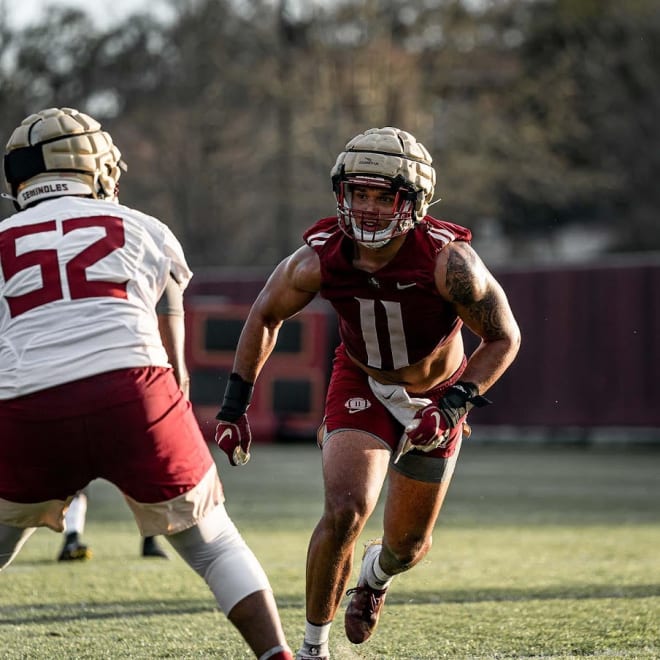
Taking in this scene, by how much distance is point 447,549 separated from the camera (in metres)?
8.45

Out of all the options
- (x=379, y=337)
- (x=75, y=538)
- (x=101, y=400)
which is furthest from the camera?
(x=75, y=538)

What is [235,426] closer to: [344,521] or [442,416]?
[344,521]

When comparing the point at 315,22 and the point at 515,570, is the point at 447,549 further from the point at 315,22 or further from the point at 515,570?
the point at 315,22

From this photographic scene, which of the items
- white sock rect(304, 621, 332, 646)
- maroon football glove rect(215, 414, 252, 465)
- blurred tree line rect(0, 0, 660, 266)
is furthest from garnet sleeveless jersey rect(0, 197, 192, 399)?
blurred tree line rect(0, 0, 660, 266)

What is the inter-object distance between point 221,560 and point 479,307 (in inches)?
58.7

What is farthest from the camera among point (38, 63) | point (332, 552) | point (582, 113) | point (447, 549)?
point (582, 113)

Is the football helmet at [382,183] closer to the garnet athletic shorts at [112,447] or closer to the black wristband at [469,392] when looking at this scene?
the black wristband at [469,392]

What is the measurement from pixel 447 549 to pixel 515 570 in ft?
3.40

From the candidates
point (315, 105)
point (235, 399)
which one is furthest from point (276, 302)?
point (315, 105)

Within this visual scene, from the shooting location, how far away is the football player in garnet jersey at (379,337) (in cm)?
475

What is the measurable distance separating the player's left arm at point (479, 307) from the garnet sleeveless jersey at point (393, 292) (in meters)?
0.07

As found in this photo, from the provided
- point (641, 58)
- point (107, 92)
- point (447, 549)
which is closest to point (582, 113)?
point (641, 58)

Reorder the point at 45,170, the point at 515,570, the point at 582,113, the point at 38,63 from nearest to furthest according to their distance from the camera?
1. the point at 45,170
2. the point at 515,570
3. the point at 38,63
4. the point at 582,113

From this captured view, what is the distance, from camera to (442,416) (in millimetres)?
4594
